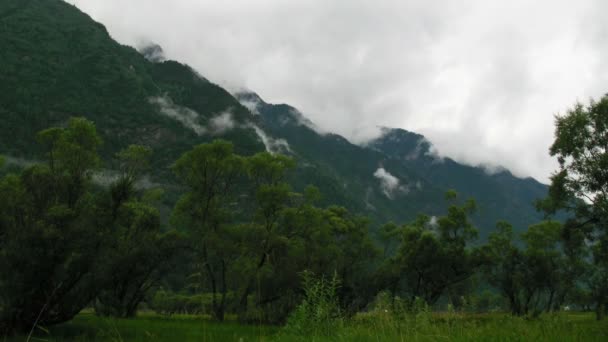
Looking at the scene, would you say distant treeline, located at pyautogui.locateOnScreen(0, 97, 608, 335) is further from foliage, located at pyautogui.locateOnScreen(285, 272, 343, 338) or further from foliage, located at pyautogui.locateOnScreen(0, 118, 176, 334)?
foliage, located at pyautogui.locateOnScreen(285, 272, 343, 338)

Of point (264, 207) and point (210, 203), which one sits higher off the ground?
point (210, 203)

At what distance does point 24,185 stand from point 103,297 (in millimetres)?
25150

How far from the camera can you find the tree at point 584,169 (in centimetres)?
2780

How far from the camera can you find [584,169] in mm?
28375

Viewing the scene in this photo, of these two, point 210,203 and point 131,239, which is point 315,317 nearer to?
point 131,239

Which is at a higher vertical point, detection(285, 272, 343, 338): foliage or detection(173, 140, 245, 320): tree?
detection(173, 140, 245, 320): tree

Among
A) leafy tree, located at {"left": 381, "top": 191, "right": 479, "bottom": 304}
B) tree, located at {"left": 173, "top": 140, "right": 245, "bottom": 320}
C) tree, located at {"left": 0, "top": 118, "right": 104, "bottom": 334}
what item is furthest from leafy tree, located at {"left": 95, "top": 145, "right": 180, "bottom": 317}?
leafy tree, located at {"left": 381, "top": 191, "right": 479, "bottom": 304}

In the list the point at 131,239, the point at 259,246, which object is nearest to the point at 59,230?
the point at 131,239

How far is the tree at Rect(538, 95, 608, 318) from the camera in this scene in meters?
27.8

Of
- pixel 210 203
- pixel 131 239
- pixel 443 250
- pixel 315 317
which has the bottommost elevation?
pixel 315 317

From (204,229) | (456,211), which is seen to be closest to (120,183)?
(204,229)

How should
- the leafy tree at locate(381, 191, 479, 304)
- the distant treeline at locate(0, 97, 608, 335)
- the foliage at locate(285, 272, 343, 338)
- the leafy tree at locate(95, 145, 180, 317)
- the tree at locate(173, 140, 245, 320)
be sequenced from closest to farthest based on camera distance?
the foliage at locate(285, 272, 343, 338) < the distant treeline at locate(0, 97, 608, 335) < the leafy tree at locate(95, 145, 180, 317) < the tree at locate(173, 140, 245, 320) < the leafy tree at locate(381, 191, 479, 304)

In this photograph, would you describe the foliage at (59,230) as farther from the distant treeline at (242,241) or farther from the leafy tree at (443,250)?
the leafy tree at (443,250)

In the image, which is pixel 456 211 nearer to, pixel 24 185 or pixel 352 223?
pixel 352 223
